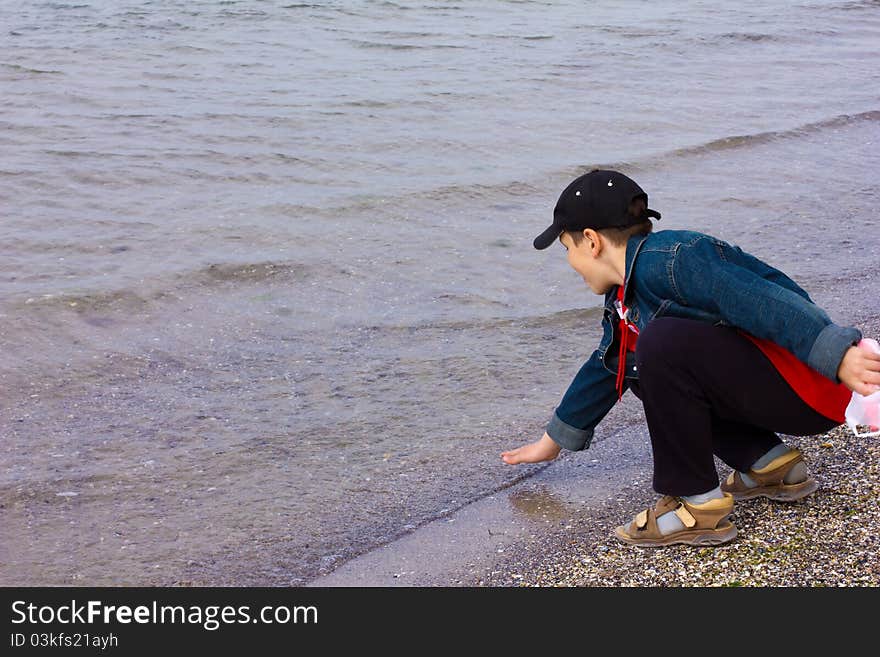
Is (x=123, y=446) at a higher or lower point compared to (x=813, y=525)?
lower

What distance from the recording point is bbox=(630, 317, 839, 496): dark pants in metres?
2.79

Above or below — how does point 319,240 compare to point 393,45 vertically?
below

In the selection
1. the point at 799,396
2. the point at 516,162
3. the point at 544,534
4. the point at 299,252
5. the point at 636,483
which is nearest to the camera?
the point at 799,396

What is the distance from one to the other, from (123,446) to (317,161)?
194 inches

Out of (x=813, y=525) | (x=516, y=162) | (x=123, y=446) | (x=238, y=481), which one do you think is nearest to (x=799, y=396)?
(x=813, y=525)

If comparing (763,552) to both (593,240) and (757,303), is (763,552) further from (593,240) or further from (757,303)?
(593,240)

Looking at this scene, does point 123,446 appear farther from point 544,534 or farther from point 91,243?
point 91,243

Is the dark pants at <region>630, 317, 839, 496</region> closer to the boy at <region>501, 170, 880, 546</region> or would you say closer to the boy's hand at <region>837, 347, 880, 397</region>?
the boy at <region>501, 170, 880, 546</region>

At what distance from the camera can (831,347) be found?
249 centimetres

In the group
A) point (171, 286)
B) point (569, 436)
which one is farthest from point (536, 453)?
point (171, 286)

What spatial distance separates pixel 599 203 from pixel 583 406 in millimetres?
762

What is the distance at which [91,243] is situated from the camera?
6801 millimetres

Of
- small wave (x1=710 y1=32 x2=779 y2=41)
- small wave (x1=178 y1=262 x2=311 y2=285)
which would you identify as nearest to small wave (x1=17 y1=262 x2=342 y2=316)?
small wave (x1=178 y1=262 x2=311 y2=285)

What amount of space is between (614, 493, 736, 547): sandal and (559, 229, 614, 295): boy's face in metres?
0.63
